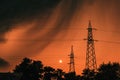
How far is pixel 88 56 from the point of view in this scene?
15012 centimetres

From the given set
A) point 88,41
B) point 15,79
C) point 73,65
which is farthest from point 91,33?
point 73,65

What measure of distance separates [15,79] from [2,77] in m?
4.45

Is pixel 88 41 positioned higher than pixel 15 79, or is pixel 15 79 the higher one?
pixel 88 41

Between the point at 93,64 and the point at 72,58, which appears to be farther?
the point at 72,58

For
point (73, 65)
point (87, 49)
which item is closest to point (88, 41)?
point (87, 49)

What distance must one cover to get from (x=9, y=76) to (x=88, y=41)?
29471 mm

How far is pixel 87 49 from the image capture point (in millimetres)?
151500

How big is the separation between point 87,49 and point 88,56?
2660 mm

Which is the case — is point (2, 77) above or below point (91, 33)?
below

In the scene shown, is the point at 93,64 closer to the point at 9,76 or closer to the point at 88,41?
the point at 88,41

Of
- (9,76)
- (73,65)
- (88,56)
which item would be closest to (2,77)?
(9,76)

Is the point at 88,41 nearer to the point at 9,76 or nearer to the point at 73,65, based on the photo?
the point at 9,76

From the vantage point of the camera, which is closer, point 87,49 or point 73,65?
point 87,49

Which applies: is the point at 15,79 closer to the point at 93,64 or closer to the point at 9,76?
the point at 9,76
